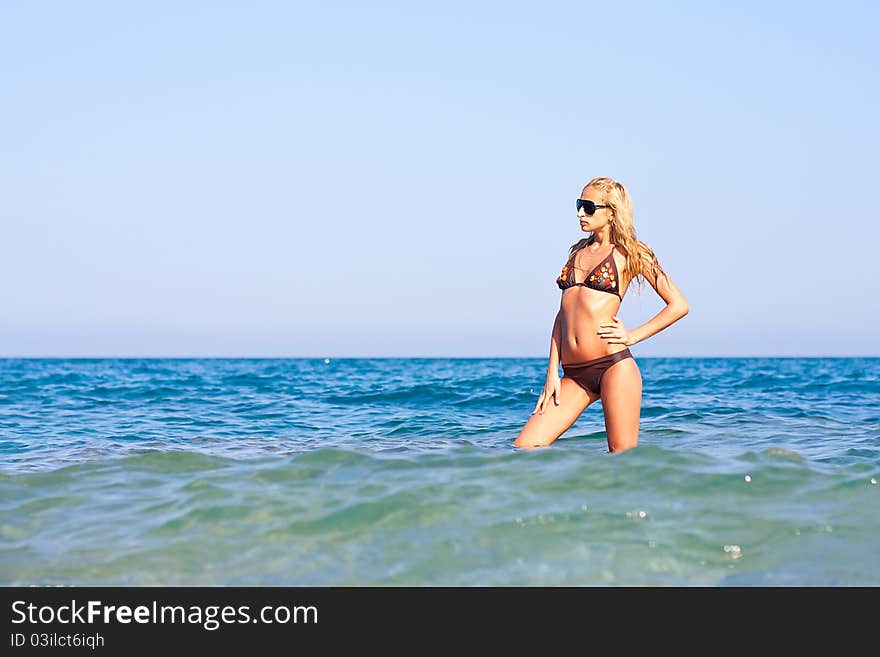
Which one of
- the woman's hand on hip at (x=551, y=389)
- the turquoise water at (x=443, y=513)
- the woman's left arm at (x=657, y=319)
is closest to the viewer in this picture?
the turquoise water at (x=443, y=513)

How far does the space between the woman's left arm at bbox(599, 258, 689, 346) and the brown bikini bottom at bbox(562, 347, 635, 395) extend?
0.15 metres

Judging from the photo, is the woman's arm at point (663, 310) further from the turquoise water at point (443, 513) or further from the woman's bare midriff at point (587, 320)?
the turquoise water at point (443, 513)

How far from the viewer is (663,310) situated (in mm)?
7355

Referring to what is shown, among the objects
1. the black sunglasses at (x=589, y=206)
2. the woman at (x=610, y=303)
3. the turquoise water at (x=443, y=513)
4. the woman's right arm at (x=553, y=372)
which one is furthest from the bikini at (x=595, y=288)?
the turquoise water at (x=443, y=513)

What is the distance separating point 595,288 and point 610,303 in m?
0.18

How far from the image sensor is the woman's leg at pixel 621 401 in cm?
732

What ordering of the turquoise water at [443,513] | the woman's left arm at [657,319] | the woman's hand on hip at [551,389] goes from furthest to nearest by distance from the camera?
the woman's hand on hip at [551,389] → the woman's left arm at [657,319] → the turquoise water at [443,513]

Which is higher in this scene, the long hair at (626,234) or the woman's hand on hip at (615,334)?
the long hair at (626,234)

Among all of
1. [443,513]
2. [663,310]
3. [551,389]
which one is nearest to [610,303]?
[663,310]

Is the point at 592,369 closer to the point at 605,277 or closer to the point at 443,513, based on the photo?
the point at 605,277

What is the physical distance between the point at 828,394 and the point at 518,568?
16.2 metres
